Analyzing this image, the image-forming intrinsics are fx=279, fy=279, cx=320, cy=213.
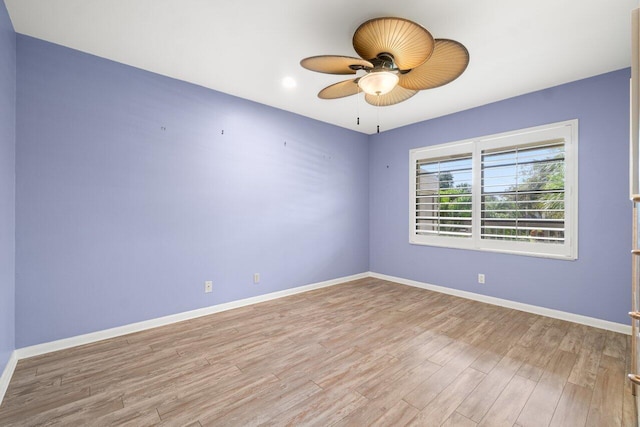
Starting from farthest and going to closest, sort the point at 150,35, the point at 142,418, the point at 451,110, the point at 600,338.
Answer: the point at 451,110, the point at 600,338, the point at 150,35, the point at 142,418

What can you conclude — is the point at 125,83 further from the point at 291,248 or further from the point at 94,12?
the point at 291,248

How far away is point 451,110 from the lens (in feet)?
13.0

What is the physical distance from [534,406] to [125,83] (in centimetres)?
426

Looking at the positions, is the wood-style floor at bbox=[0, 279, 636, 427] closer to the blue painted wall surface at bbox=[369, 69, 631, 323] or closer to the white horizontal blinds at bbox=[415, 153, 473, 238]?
the blue painted wall surface at bbox=[369, 69, 631, 323]

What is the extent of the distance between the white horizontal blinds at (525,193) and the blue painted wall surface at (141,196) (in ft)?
8.32

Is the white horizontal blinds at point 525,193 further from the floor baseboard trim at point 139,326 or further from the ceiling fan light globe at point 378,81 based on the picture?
the floor baseboard trim at point 139,326

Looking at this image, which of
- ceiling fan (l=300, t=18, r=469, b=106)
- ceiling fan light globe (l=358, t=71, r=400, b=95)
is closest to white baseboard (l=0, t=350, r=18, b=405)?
ceiling fan (l=300, t=18, r=469, b=106)

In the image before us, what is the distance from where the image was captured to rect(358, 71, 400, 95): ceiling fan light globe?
1.92 meters

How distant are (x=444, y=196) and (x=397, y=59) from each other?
9.15 feet

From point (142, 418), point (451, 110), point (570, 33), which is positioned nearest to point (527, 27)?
point (570, 33)

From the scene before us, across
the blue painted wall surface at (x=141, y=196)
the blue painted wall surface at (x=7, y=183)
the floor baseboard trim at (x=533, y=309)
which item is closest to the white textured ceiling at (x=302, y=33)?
the blue painted wall surface at (x=7, y=183)

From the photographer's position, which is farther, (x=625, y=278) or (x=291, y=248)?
(x=291, y=248)

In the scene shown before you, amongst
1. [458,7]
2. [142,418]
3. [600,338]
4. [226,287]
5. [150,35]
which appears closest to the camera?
[142,418]

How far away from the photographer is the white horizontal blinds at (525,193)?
3.21 m
